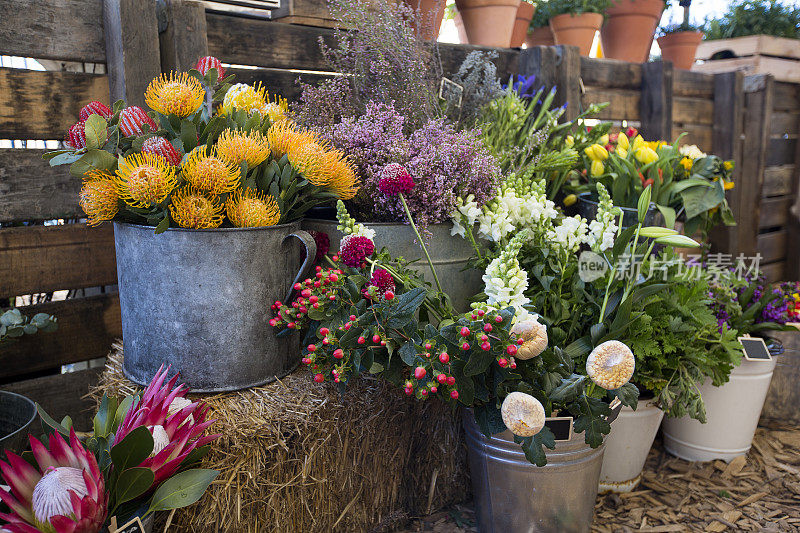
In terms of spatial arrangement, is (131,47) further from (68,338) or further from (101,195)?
(68,338)

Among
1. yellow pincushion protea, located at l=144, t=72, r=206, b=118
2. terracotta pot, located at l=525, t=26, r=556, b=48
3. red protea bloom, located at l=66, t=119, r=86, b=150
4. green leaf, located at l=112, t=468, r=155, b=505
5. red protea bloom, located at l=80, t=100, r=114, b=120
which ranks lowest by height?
green leaf, located at l=112, t=468, r=155, b=505

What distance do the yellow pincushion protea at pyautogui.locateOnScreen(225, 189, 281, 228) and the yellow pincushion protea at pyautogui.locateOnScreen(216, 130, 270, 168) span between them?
0.20 ft

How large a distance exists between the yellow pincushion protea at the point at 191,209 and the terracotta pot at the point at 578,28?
2007 millimetres

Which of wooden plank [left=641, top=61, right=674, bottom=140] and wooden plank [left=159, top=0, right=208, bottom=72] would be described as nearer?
wooden plank [left=159, top=0, right=208, bottom=72]

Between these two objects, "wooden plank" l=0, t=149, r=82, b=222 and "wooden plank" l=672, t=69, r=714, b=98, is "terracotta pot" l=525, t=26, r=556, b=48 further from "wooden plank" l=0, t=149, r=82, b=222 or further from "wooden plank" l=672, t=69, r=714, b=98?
"wooden plank" l=0, t=149, r=82, b=222

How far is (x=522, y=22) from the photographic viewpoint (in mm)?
2660

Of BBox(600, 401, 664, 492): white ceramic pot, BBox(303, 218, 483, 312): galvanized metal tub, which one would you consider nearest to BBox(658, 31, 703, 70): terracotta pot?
BBox(600, 401, 664, 492): white ceramic pot

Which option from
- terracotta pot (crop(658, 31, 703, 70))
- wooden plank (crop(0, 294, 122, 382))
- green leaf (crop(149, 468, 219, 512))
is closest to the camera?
green leaf (crop(149, 468, 219, 512))

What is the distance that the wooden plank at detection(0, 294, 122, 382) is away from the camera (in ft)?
5.04

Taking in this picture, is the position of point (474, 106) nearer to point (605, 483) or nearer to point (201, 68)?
point (201, 68)

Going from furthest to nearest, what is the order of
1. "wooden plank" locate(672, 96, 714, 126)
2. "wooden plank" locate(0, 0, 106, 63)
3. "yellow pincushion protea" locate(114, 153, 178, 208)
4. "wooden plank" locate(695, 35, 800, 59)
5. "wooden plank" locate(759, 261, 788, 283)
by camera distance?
1. "wooden plank" locate(759, 261, 788, 283)
2. "wooden plank" locate(695, 35, 800, 59)
3. "wooden plank" locate(672, 96, 714, 126)
4. "wooden plank" locate(0, 0, 106, 63)
5. "yellow pincushion protea" locate(114, 153, 178, 208)

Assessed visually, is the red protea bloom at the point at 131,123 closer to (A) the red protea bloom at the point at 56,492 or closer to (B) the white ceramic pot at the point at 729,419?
(A) the red protea bloom at the point at 56,492

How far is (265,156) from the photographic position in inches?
48.9

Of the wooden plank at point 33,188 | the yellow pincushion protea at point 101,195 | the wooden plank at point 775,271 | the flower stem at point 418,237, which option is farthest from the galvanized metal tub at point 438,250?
the wooden plank at point 775,271
